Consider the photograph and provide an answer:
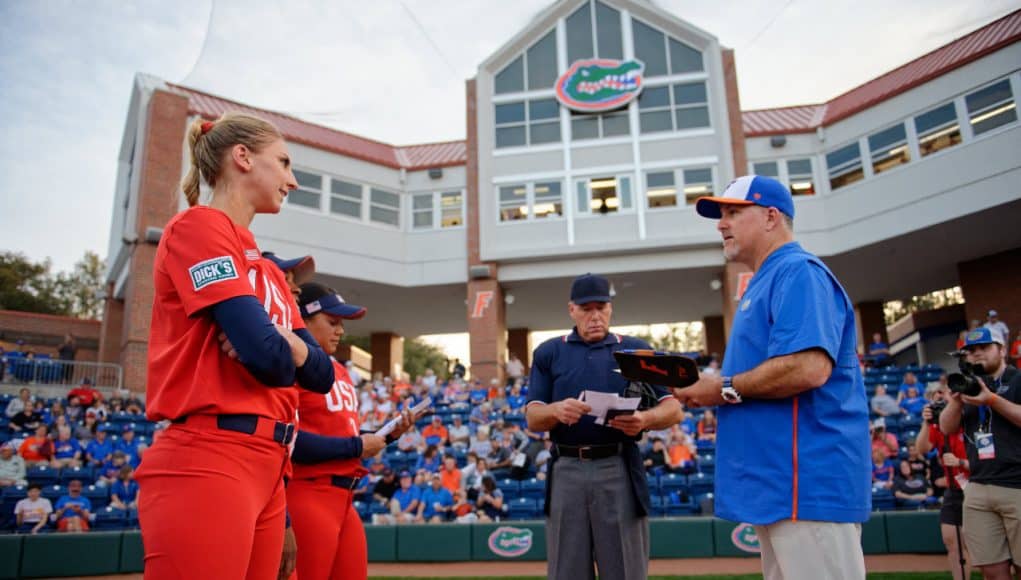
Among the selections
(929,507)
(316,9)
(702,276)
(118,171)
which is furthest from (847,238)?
(118,171)

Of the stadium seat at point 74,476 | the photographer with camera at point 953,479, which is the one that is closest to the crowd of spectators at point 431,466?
the stadium seat at point 74,476

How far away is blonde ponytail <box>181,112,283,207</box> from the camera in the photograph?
2492 mm

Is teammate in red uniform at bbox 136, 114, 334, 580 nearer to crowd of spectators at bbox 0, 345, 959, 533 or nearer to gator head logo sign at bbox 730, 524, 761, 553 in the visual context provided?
crowd of spectators at bbox 0, 345, 959, 533

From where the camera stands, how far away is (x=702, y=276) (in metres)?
25.2

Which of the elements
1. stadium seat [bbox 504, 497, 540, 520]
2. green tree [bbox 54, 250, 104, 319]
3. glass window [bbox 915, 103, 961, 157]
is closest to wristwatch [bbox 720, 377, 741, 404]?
stadium seat [bbox 504, 497, 540, 520]

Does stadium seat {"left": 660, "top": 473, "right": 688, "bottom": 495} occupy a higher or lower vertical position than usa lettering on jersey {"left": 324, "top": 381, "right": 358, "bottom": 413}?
lower

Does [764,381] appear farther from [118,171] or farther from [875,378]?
[118,171]

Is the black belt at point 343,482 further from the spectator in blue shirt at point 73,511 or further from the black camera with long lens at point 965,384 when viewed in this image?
the spectator in blue shirt at point 73,511

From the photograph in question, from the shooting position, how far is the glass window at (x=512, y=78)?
1029 inches

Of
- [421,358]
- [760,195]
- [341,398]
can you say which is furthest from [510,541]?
[421,358]

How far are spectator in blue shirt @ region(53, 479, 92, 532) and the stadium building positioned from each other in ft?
31.8

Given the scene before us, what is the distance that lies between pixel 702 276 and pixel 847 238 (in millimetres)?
5087

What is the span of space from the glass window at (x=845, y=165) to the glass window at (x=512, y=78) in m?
11.9

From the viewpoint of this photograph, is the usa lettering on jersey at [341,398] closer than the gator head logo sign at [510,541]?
Yes
